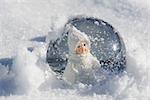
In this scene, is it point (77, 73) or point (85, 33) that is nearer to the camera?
point (77, 73)

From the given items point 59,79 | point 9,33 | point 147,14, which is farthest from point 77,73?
point 147,14

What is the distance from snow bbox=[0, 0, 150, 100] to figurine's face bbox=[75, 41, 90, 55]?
0.62ft

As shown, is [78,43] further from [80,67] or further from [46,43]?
[46,43]

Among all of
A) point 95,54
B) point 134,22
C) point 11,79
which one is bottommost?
point 11,79

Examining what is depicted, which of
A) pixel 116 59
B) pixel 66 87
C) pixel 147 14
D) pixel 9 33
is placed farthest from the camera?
pixel 147 14

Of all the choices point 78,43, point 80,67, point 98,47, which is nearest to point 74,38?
point 78,43

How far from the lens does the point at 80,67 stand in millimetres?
3078

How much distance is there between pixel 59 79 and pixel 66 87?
0.07m

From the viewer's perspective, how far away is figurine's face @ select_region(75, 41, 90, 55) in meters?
2.98

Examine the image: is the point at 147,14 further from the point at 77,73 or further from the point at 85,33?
the point at 77,73

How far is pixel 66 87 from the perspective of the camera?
9.80 feet

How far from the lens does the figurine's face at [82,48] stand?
2.98 m

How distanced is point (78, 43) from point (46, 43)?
420 millimetres

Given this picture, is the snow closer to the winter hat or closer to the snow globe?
the snow globe
